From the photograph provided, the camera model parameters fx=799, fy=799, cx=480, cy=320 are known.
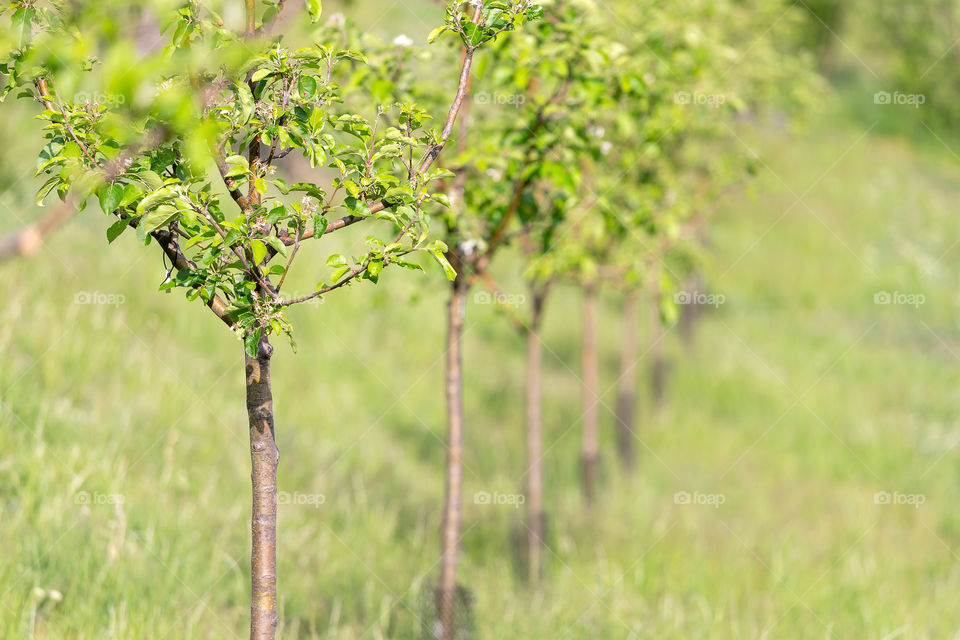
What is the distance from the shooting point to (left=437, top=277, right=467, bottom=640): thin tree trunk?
427 centimetres

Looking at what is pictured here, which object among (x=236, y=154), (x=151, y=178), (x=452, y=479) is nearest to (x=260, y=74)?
(x=236, y=154)

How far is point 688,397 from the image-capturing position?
34.2 ft

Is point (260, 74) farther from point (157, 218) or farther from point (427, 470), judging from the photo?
point (427, 470)

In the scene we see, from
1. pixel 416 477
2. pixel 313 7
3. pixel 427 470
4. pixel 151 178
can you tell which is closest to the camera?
pixel 151 178

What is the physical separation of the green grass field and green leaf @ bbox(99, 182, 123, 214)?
84.6 inches

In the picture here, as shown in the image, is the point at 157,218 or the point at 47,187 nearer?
the point at 157,218

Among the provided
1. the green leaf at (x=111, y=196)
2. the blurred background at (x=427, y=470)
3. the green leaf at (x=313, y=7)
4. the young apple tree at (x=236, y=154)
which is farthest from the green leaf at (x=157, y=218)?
the blurred background at (x=427, y=470)

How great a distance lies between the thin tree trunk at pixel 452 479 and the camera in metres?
4.27

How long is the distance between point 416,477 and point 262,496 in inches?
169

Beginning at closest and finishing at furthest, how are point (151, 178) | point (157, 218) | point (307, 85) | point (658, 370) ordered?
1. point (157, 218)
2. point (151, 178)
3. point (307, 85)
4. point (658, 370)

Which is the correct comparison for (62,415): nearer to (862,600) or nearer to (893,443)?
(862,600)

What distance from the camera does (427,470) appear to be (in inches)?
284

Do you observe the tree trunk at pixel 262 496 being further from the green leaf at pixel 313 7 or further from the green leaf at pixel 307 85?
the green leaf at pixel 313 7

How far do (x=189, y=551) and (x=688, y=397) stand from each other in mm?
7439
